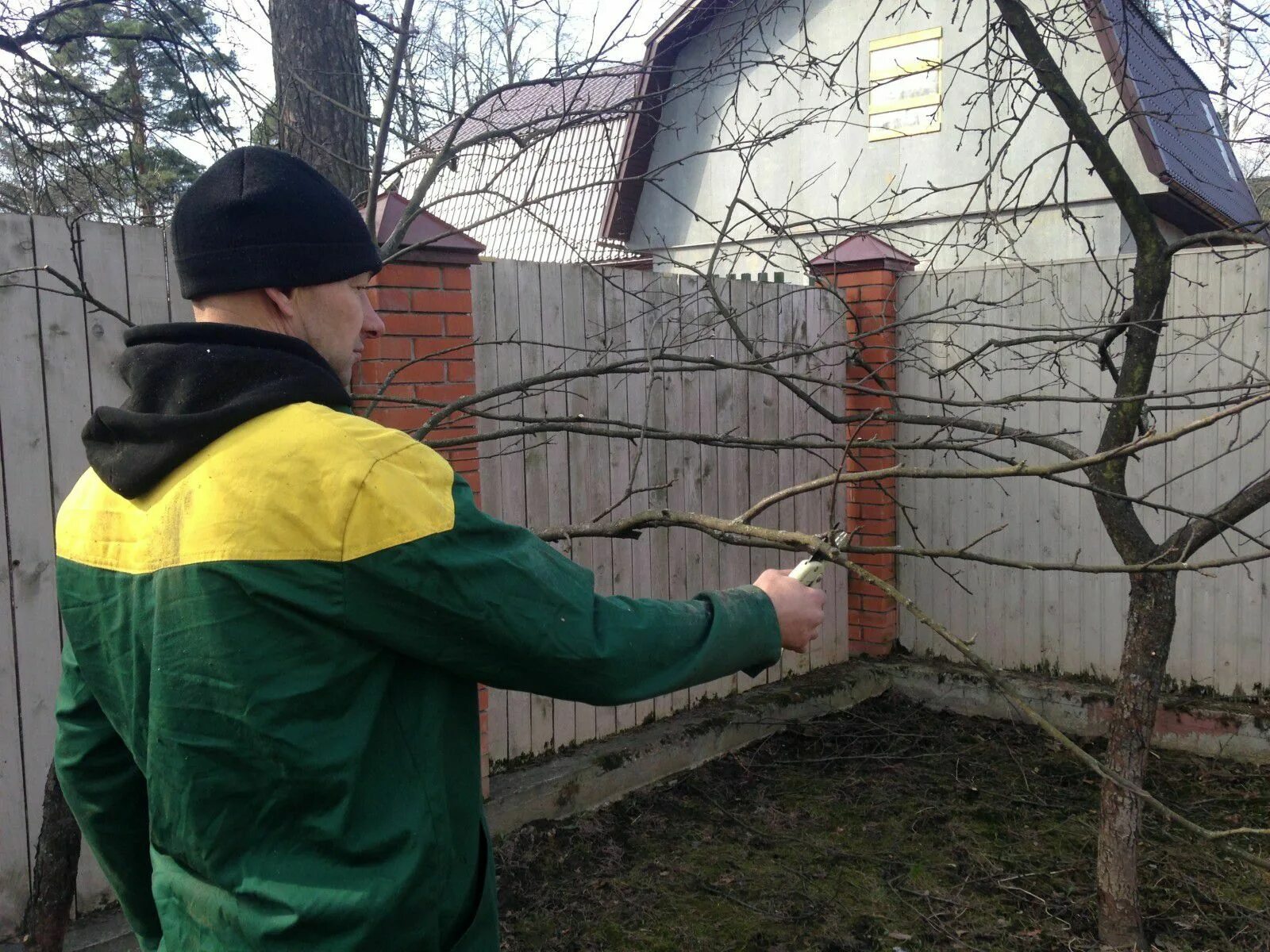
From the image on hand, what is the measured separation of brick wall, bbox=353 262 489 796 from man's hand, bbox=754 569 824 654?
2.12m

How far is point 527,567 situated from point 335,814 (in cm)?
36

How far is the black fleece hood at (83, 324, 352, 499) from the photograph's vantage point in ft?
4.02

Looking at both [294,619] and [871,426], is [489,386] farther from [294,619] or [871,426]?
[294,619]

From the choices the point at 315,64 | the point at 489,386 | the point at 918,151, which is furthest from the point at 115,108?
the point at 918,151

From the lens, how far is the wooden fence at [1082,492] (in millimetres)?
4773

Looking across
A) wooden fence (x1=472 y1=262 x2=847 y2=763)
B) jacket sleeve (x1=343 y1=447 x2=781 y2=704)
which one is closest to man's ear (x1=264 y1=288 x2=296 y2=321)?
jacket sleeve (x1=343 y1=447 x2=781 y2=704)

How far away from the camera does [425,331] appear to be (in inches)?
146

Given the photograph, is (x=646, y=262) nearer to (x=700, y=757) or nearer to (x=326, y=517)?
(x=700, y=757)

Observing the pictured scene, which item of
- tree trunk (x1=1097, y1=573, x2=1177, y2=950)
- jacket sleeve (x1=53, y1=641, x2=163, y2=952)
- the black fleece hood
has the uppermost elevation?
the black fleece hood

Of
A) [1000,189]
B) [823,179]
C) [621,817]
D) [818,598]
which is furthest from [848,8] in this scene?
[818,598]

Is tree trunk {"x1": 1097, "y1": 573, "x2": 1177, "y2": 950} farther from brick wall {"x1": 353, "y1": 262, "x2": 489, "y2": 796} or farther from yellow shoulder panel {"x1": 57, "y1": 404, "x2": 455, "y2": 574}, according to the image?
yellow shoulder panel {"x1": 57, "y1": 404, "x2": 455, "y2": 574}

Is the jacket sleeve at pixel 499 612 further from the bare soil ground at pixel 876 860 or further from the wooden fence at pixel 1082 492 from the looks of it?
the wooden fence at pixel 1082 492

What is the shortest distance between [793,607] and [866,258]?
4352 millimetres

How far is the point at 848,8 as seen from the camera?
11.1 meters
